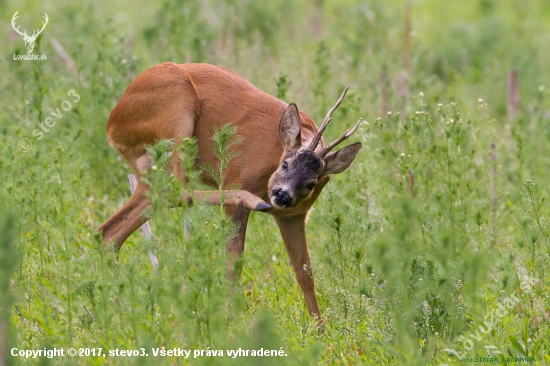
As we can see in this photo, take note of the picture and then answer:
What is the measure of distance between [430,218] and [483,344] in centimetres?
130

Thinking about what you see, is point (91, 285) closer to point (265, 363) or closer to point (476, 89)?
point (265, 363)

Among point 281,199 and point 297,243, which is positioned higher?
point 281,199

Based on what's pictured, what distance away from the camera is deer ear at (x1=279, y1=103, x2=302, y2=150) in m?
5.39

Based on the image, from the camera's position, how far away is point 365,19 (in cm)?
1147

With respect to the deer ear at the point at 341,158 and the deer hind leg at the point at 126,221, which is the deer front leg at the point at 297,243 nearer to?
the deer ear at the point at 341,158

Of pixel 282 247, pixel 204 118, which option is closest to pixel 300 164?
pixel 204 118

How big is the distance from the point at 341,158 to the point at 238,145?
73cm

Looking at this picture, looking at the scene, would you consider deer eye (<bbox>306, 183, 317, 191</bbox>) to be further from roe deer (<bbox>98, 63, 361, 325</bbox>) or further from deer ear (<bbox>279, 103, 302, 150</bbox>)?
deer ear (<bbox>279, 103, 302, 150</bbox>)

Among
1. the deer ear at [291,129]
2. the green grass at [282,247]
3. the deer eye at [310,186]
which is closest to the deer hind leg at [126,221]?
the green grass at [282,247]

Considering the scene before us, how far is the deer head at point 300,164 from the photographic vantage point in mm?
5105

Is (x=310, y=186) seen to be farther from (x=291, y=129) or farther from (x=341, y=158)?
(x=291, y=129)

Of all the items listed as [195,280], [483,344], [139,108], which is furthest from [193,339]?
[139,108]

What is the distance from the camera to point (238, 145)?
568 centimetres

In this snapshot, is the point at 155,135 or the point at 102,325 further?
the point at 155,135
